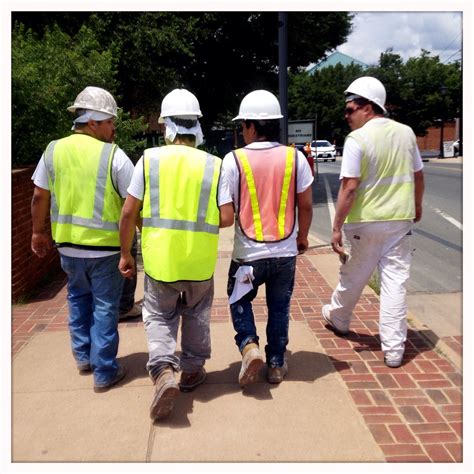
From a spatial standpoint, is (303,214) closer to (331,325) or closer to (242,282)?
(242,282)

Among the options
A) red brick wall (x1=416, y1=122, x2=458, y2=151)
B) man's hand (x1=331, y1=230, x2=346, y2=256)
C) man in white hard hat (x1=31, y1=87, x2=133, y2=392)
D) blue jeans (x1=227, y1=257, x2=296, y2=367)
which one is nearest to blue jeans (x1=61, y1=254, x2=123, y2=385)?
man in white hard hat (x1=31, y1=87, x2=133, y2=392)

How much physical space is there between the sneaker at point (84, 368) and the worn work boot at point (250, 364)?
1.23m

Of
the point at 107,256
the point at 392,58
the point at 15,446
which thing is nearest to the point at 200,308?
the point at 107,256

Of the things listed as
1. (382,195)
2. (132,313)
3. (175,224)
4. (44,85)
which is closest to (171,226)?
(175,224)

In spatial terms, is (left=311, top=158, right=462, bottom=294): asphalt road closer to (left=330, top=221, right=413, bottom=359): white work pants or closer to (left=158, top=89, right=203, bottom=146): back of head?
(left=330, top=221, right=413, bottom=359): white work pants

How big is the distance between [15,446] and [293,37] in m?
14.8

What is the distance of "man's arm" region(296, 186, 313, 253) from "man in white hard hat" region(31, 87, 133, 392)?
47.1 inches

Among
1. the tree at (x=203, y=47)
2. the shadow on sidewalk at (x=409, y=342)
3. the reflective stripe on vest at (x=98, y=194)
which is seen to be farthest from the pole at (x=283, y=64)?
the reflective stripe on vest at (x=98, y=194)

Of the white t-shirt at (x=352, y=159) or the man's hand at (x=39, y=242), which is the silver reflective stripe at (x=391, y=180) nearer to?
the white t-shirt at (x=352, y=159)

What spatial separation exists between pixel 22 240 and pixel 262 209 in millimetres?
3363

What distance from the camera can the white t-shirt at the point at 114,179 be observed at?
11.0ft

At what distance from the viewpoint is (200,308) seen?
338 cm

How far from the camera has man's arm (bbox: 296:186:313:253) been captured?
134 inches
